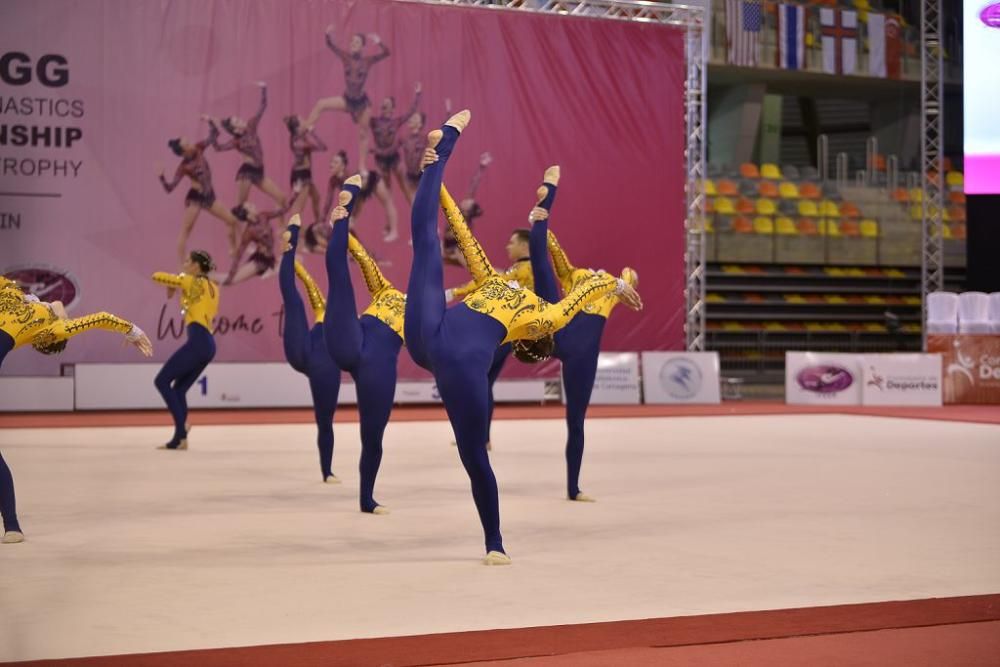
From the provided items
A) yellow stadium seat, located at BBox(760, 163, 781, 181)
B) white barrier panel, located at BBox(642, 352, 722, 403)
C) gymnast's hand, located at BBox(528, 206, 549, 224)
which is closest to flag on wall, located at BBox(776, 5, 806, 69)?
yellow stadium seat, located at BBox(760, 163, 781, 181)

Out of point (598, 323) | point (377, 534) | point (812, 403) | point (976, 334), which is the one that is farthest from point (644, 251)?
point (377, 534)

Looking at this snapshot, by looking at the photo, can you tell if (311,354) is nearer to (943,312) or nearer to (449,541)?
(449,541)

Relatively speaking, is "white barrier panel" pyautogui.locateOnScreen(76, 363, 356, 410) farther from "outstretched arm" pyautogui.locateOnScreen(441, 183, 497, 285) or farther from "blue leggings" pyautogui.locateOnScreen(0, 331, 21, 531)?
"outstretched arm" pyautogui.locateOnScreen(441, 183, 497, 285)

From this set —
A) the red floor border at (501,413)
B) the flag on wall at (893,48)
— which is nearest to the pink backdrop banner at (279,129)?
the red floor border at (501,413)

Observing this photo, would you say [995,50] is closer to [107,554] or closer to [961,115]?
[961,115]

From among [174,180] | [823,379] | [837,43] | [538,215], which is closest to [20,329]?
[538,215]

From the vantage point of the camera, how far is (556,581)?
452 centimetres

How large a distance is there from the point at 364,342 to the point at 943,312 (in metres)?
13.1

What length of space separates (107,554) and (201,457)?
183 inches

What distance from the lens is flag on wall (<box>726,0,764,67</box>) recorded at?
73.0 feet

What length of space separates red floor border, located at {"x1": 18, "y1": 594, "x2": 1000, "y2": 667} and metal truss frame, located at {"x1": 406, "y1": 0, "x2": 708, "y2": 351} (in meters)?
13.4

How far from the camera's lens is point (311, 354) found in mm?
7691

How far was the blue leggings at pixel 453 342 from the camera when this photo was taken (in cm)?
481

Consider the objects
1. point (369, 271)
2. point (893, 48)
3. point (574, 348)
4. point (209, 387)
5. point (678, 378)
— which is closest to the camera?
point (369, 271)
